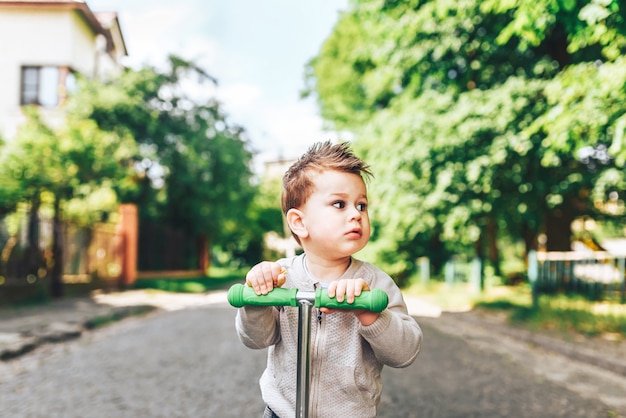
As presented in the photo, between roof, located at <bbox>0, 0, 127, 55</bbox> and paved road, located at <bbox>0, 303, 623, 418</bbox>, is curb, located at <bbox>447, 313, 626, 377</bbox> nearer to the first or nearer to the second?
paved road, located at <bbox>0, 303, 623, 418</bbox>

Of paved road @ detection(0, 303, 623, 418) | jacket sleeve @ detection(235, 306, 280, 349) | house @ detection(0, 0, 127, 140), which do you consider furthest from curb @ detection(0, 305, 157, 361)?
jacket sleeve @ detection(235, 306, 280, 349)

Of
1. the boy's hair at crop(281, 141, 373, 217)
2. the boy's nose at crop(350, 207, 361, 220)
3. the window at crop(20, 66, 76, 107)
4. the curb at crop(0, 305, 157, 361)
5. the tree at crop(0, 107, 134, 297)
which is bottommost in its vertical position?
the curb at crop(0, 305, 157, 361)

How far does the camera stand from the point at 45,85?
636 inches

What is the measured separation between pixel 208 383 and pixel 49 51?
36.1 ft

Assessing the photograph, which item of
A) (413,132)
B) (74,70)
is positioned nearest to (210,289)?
(74,70)

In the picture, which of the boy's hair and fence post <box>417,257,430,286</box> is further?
fence post <box>417,257,430,286</box>

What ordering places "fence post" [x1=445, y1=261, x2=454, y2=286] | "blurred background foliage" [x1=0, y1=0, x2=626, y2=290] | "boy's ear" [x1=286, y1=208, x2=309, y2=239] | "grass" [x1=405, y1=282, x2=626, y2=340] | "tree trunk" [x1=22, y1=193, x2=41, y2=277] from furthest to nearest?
"fence post" [x1=445, y1=261, x2=454, y2=286] < "tree trunk" [x1=22, y1=193, x2=41, y2=277] < "grass" [x1=405, y1=282, x2=626, y2=340] < "blurred background foliage" [x1=0, y1=0, x2=626, y2=290] < "boy's ear" [x1=286, y1=208, x2=309, y2=239]

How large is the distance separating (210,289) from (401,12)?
1386cm

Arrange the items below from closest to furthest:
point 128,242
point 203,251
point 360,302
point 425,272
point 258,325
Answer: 1. point 360,302
2. point 258,325
3. point 128,242
4. point 425,272
5. point 203,251

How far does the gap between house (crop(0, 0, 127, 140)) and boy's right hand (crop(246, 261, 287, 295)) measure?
24.8ft

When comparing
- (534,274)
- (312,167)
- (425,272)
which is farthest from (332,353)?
(425,272)

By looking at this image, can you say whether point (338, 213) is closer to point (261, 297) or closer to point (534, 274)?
point (261, 297)

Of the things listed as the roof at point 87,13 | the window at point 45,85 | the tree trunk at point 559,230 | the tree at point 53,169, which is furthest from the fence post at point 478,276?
the window at point 45,85

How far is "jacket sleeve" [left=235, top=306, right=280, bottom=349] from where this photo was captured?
6.82 feet
